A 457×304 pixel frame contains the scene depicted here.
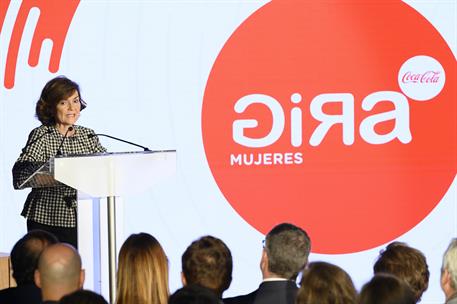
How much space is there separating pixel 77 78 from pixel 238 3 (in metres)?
1.23

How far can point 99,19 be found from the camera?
6699 mm

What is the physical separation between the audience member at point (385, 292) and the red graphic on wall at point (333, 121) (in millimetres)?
3754

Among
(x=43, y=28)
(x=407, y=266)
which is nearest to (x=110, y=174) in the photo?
(x=407, y=266)

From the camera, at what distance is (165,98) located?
6672 millimetres

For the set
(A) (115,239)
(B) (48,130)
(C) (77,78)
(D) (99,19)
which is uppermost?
(D) (99,19)

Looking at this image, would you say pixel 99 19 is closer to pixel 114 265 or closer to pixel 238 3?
pixel 238 3

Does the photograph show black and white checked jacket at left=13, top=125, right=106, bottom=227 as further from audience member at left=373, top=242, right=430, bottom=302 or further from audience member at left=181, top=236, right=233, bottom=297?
audience member at left=373, top=242, right=430, bottom=302

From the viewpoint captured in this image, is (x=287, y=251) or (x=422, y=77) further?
(x=422, y=77)

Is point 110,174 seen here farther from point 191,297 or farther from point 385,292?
point 385,292

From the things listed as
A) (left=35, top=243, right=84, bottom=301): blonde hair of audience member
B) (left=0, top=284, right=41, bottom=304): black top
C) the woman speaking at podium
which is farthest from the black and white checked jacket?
(left=35, top=243, right=84, bottom=301): blonde hair of audience member

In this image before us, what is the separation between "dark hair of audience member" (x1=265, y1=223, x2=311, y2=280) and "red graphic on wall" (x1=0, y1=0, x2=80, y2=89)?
10.3 feet

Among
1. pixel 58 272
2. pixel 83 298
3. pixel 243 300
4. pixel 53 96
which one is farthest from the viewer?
pixel 53 96

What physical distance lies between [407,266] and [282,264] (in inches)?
19.8

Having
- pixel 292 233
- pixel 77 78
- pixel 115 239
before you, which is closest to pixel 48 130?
pixel 115 239
